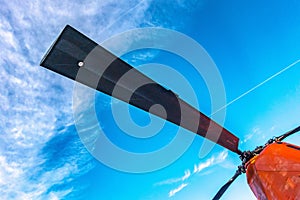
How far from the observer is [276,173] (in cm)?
717

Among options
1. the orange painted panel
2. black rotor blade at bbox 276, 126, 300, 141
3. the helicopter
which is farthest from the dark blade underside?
black rotor blade at bbox 276, 126, 300, 141

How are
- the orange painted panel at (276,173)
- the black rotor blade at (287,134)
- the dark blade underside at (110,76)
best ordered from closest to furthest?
1. the dark blade underside at (110,76)
2. the orange painted panel at (276,173)
3. the black rotor blade at (287,134)

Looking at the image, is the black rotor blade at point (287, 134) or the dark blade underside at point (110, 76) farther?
the black rotor blade at point (287, 134)

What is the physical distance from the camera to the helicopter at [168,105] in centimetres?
473

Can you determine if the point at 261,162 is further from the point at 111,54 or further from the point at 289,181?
the point at 111,54

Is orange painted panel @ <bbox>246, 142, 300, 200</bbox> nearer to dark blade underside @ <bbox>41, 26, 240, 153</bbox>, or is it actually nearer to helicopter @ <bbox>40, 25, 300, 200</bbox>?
helicopter @ <bbox>40, 25, 300, 200</bbox>

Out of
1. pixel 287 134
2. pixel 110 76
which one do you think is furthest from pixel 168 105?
pixel 287 134

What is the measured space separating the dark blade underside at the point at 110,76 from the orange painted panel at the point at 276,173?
2362 millimetres

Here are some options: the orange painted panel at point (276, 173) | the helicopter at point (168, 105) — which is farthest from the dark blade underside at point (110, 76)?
the orange painted panel at point (276, 173)

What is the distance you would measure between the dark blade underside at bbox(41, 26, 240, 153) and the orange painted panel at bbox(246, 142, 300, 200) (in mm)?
2362

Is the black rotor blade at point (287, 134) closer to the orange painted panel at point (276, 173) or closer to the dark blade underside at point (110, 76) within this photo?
the orange painted panel at point (276, 173)

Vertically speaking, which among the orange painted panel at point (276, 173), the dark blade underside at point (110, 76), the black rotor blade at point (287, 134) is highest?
the dark blade underside at point (110, 76)

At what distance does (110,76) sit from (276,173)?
545 centimetres

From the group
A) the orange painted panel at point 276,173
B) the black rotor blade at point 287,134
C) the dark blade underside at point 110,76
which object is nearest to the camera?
the dark blade underside at point 110,76
